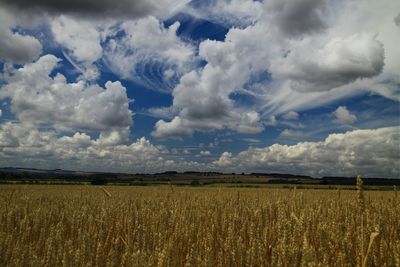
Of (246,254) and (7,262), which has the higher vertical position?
(246,254)

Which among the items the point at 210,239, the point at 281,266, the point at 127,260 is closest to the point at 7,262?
the point at 127,260

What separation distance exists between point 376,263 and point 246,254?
1357 millimetres

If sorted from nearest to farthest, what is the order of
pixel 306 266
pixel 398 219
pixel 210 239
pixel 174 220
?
pixel 306 266 < pixel 210 239 < pixel 398 219 < pixel 174 220

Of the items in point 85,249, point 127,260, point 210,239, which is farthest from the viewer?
point 210,239

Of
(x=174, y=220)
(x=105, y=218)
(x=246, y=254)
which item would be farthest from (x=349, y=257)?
(x=105, y=218)

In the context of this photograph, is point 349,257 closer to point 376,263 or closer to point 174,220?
→ point 376,263

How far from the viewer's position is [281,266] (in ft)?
11.5

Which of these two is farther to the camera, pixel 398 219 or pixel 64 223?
pixel 64 223

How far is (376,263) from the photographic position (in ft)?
12.4

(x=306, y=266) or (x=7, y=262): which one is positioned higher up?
(x=306, y=266)

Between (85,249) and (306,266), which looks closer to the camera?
(306,266)

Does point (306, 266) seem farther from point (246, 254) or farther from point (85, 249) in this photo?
point (85, 249)

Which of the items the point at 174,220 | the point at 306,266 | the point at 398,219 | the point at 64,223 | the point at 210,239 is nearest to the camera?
the point at 306,266

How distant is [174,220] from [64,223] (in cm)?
244
